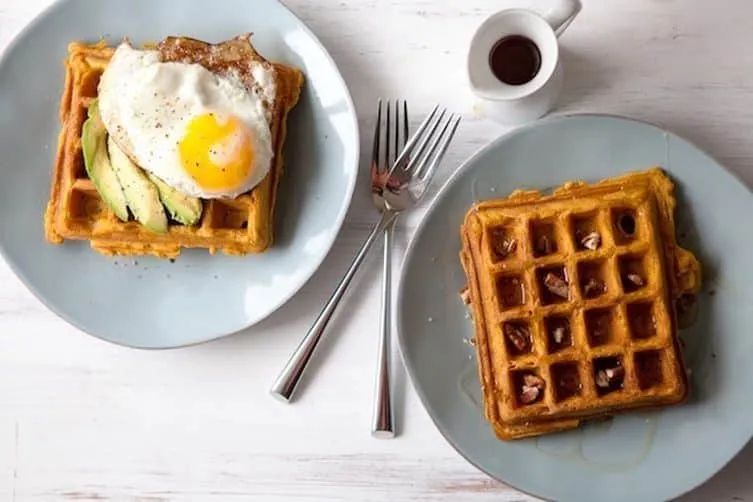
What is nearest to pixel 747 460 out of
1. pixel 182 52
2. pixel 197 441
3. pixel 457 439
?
pixel 457 439

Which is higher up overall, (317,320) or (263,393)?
(317,320)

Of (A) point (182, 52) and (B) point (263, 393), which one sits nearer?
(A) point (182, 52)

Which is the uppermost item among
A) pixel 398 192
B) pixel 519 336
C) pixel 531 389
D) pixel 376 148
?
pixel 376 148

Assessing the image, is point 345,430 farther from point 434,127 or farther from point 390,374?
point 434,127

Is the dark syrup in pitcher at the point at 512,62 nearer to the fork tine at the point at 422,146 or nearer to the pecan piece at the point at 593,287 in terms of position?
the fork tine at the point at 422,146

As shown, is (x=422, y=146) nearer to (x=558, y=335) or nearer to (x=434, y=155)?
(x=434, y=155)

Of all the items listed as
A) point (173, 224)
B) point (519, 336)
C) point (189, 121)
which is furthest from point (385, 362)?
point (189, 121)
